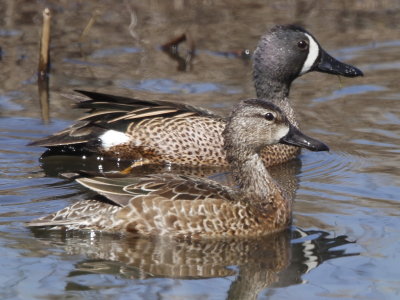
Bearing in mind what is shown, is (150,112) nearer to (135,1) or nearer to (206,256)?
(206,256)

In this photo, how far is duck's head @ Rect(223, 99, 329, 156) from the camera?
7.94 m

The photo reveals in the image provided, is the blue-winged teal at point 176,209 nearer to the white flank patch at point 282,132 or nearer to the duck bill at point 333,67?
the white flank patch at point 282,132

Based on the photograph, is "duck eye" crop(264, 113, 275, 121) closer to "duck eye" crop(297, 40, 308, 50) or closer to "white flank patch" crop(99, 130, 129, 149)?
"white flank patch" crop(99, 130, 129, 149)

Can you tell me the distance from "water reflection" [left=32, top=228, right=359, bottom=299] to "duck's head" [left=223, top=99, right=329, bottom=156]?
2.55ft

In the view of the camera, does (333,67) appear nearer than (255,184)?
No

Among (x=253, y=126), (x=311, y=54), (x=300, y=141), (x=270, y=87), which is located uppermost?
(x=311, y=54)

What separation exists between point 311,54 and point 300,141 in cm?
260

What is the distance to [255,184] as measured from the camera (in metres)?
7.89

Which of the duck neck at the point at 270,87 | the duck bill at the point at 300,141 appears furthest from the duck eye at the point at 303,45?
the duck bill at the point at 300,141

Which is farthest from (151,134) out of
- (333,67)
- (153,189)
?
(153,189)

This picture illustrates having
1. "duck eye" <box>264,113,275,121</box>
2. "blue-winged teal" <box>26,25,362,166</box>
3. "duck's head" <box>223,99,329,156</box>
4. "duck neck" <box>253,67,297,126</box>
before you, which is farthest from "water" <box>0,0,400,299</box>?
"duck eye" <box>264,113,275,121</box>

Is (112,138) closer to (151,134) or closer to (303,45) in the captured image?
(151,134)

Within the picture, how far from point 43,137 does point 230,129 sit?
2.79m

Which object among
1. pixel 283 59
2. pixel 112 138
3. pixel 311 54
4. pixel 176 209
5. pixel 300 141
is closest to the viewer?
pixel 176 209
